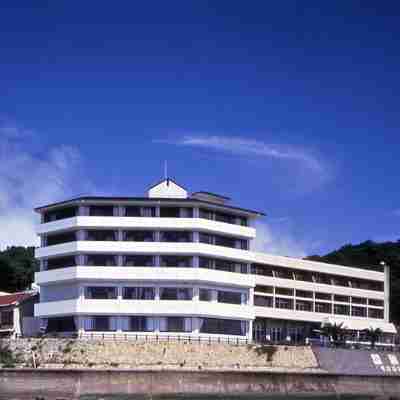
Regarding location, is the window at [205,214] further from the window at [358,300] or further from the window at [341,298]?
the window at [358,300]

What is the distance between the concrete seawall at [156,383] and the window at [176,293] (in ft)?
37.1

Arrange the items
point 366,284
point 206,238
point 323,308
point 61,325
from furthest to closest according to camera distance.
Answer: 1. point 366,284
2. point 323,308
3. point 206,238
4. point 61,325

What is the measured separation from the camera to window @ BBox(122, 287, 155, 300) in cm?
8338

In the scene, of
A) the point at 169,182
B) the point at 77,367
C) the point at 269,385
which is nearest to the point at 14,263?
the point at 169,182

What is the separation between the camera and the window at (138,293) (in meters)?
83.4

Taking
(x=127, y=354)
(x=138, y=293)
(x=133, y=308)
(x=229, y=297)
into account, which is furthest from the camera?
A: (x=229, y=297)

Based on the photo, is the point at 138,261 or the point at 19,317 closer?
the point at 138,261

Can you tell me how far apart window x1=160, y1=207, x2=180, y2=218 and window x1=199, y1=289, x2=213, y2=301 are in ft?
24.6

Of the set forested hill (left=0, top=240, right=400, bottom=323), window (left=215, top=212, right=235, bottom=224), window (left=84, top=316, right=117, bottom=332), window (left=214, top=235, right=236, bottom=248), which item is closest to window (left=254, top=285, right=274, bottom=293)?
window (left=214, top=235, right=236, bottom=248)

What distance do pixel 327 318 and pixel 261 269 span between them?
35.0 ft

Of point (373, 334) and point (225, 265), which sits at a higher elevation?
point (225, 265)

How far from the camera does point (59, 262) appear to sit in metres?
86.4

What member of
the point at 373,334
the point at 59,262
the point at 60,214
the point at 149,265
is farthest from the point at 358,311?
the point at 60,214

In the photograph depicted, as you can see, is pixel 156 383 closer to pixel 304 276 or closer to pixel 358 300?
pixel 304 276
